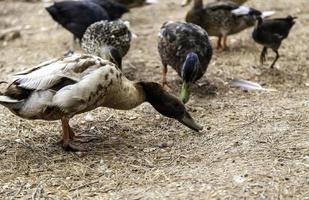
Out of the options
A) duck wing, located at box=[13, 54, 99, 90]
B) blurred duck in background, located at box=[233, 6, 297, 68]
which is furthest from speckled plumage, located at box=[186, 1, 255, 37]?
duck wing, located at box=[13, 54, 99, 90]

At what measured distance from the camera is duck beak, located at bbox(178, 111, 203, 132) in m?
4.97

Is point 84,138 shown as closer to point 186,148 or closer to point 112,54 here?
point 186,148

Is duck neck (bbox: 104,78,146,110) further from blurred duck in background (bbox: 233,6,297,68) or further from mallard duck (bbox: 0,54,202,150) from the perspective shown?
blurred duck in background (bbox: 233,6,297,68)

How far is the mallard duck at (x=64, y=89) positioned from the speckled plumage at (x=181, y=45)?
1.65 meters

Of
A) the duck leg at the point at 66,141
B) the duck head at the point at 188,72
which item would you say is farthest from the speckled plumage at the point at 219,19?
the duck leg at the point at 66,141

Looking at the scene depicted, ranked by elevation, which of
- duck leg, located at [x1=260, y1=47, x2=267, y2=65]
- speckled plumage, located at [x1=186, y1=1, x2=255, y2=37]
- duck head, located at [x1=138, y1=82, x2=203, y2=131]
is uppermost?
duck head, located at [x1=138, y1=82, x2=203, y2=131]

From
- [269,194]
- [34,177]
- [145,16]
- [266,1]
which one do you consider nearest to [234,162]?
[269,194]

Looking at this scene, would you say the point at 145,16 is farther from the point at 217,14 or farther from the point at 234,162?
the point at 234,162

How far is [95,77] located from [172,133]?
40.2 inches

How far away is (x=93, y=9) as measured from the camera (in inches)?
313

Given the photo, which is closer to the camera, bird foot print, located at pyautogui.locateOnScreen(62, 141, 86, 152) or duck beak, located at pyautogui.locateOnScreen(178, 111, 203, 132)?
bird foot print, located at pyautogui.locateOnScreen(62, 141, 86, 152)

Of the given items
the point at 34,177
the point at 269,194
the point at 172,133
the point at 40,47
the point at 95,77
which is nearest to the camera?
the point at 269,194

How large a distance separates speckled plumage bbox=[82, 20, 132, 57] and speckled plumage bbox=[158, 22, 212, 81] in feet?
2.26

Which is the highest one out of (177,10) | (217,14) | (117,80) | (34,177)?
(117,80)
